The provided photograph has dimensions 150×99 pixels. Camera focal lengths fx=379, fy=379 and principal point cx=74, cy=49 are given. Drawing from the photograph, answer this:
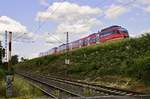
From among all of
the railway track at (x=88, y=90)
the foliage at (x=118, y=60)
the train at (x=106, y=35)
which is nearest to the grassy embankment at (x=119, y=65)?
the foliage at (x=118, y=60)

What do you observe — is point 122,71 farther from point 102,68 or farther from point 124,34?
point 124,34

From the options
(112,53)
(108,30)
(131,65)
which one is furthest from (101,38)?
(131,65)

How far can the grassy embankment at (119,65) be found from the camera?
3331 centimetres

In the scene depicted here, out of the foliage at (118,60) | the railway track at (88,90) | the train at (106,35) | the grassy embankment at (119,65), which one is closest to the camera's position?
the railway track at (88,90)

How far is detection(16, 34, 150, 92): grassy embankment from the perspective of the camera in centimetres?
3331

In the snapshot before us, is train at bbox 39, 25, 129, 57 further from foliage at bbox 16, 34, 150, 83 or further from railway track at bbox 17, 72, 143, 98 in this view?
railway track at bbox 17, 72, 143, 98

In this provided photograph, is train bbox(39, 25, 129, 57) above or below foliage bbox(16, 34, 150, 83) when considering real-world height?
above

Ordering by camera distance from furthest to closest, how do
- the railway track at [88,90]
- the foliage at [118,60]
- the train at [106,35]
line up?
the train at [106,35] → the foliage at [118,60] → the railway track at [88,90]

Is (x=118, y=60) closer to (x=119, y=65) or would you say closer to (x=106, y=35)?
(x=119, y=65)

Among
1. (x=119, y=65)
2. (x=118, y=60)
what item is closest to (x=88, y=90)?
(x=119, y=65)

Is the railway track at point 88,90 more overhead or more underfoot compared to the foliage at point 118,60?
more underfoot

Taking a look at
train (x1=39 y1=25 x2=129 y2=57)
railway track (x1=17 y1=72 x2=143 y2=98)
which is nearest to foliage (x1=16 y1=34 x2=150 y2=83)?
train (x1=39 y1=25 x2=129 y2=57)

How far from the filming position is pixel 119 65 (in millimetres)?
44000

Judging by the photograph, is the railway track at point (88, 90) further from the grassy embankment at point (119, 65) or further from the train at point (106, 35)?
the train at point (106, 35)
